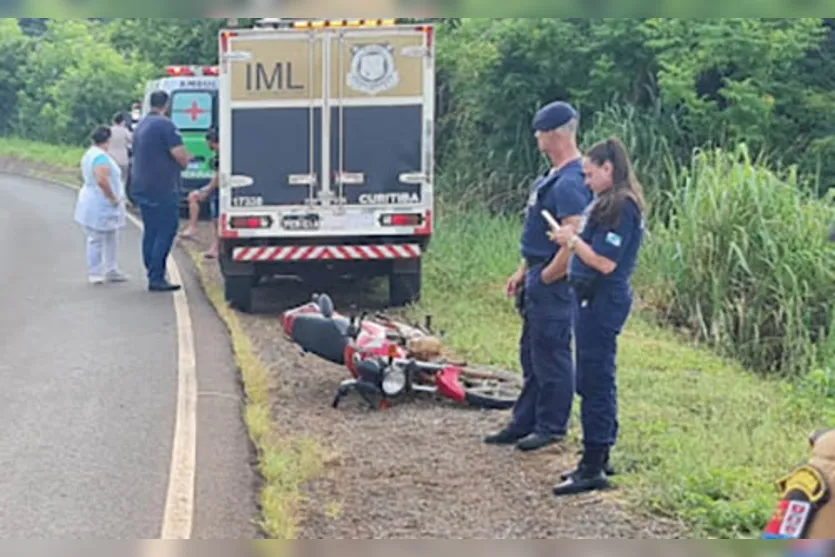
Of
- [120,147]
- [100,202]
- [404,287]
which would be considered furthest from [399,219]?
[120,147]

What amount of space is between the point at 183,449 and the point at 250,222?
467cm

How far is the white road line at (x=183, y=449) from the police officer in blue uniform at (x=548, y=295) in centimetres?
175

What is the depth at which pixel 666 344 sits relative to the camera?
11.3 m

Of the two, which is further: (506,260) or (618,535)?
(506,260)

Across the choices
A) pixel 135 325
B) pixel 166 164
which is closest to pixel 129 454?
pixel 135 325

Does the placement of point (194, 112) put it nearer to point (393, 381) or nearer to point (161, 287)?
point (161, 287)

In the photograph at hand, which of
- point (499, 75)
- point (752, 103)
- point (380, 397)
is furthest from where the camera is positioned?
point (499, 75)

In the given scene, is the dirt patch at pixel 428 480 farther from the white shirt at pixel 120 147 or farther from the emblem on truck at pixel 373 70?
the white shirt at pixel 120 147

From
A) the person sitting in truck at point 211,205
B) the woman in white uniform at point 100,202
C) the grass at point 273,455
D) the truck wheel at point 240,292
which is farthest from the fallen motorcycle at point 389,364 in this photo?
the person sitting in truck at point 211,205

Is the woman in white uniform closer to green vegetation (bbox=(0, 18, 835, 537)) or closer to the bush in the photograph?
green vegetation (bbox=(0, 18, 835, 537))

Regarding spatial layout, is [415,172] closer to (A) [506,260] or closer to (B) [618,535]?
(A) [506,260]

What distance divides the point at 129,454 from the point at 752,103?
38.0 feet

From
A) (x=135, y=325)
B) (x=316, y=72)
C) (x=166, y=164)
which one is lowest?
(x=135, y=325)

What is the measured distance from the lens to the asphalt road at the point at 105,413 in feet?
21.2
